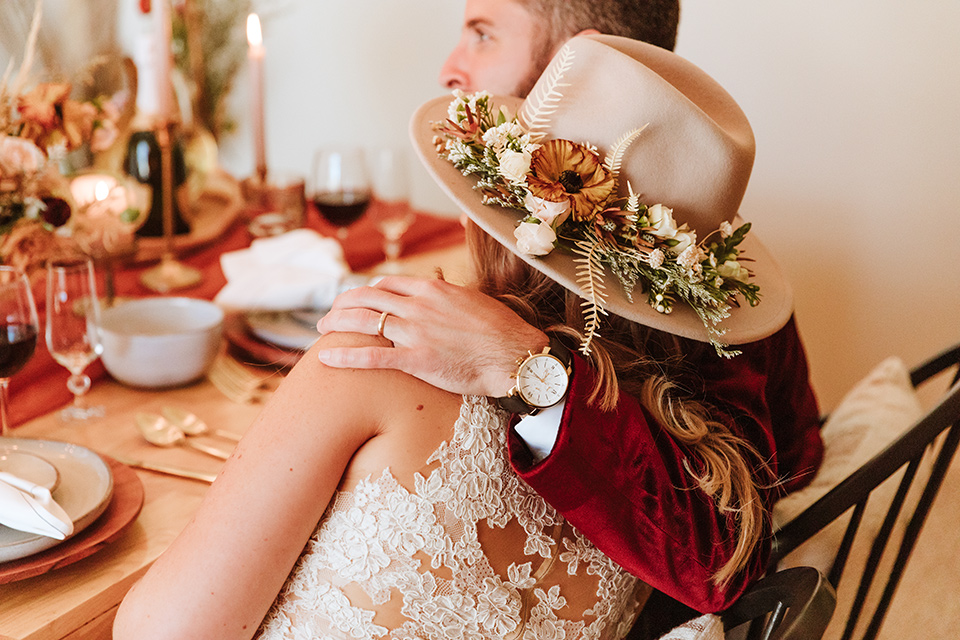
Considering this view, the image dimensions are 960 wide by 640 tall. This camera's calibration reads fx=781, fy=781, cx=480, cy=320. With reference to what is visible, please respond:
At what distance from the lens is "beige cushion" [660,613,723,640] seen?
893 mm

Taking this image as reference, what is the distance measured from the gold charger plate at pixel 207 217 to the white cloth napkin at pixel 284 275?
134mm

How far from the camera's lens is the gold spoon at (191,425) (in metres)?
1.13

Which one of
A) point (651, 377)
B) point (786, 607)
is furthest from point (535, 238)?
point (786, 607)

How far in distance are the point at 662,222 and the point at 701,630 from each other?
0.47m

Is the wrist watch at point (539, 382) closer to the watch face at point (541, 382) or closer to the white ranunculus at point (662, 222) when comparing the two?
the watch face at point (541, 382)

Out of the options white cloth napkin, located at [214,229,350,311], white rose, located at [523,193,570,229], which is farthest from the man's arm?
white cloth napkin, located at [214,229,350,311]

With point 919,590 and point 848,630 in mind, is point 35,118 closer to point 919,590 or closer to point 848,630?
point 848,630

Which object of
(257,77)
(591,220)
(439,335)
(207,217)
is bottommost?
(207,217)

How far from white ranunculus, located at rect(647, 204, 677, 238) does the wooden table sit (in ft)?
0.82

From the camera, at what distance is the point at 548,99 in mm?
864

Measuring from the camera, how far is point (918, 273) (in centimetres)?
192

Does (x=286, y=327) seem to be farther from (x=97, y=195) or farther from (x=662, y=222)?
(x=662, y=222)

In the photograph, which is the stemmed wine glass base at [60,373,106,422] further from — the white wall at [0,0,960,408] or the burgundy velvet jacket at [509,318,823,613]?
the white wall at [0,0,960,408]

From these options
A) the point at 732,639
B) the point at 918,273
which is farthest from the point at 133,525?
the point at 918,273
